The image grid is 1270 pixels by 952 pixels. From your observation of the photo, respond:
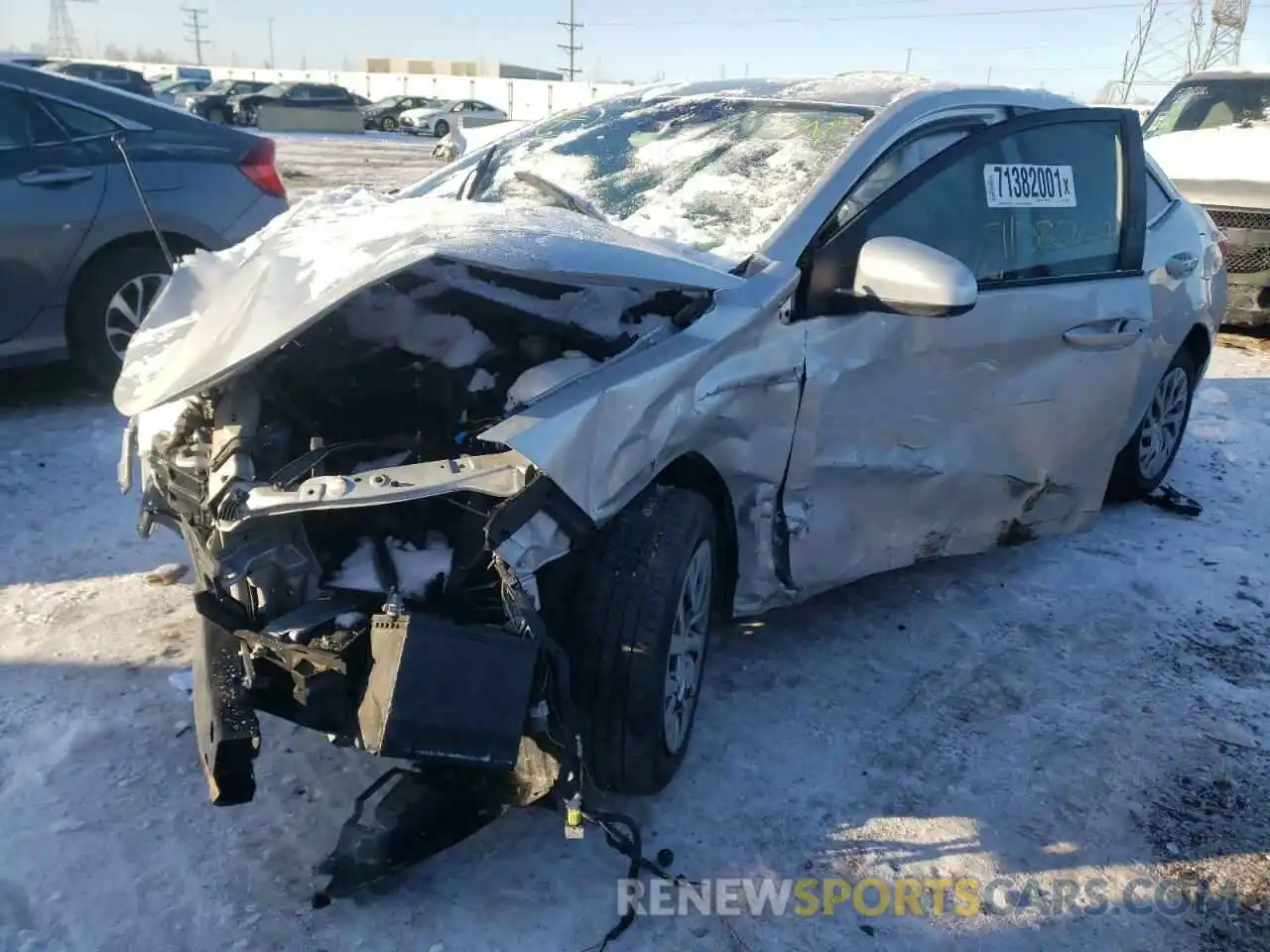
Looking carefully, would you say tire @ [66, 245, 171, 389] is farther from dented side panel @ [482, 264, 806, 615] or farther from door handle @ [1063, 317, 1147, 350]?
door handle @ [1063, 317, 1147, 350]

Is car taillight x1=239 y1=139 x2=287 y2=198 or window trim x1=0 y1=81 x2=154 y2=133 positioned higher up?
window trim x1=0 y1=81 x2=154 y2=133

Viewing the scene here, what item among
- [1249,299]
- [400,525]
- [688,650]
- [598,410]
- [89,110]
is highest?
[89,110]

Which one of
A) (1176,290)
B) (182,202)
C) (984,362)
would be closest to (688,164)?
(984,362)

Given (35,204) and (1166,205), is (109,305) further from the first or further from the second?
(1166,205)

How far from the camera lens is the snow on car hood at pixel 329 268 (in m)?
2.33

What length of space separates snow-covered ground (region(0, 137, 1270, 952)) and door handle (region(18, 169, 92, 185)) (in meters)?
1.62

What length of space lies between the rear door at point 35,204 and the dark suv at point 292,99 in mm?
29224

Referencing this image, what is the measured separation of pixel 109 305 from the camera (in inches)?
209

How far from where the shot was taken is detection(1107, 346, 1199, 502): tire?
4879 millimetres

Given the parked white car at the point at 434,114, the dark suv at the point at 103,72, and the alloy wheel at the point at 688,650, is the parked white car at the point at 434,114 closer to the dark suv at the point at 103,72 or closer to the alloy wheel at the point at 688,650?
the dark suv at the point at 103,72

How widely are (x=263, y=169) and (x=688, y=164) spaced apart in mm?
3341

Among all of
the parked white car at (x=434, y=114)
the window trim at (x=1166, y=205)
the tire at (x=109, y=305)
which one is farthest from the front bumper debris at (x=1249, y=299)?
the parked white car at (x=434, y=114)

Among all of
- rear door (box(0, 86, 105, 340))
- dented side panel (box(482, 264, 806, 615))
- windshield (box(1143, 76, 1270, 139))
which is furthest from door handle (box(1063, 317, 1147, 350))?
windshield (box(1143, 76, 1270, 139))

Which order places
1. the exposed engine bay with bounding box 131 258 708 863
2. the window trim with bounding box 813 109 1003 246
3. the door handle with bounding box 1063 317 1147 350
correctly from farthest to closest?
1. the door handle with bounding box 1063 317 1147 350
2. the window trim with bounding box 813 109 1003 246
3. the exposed engine bay with bounding box 131 258 708 863
